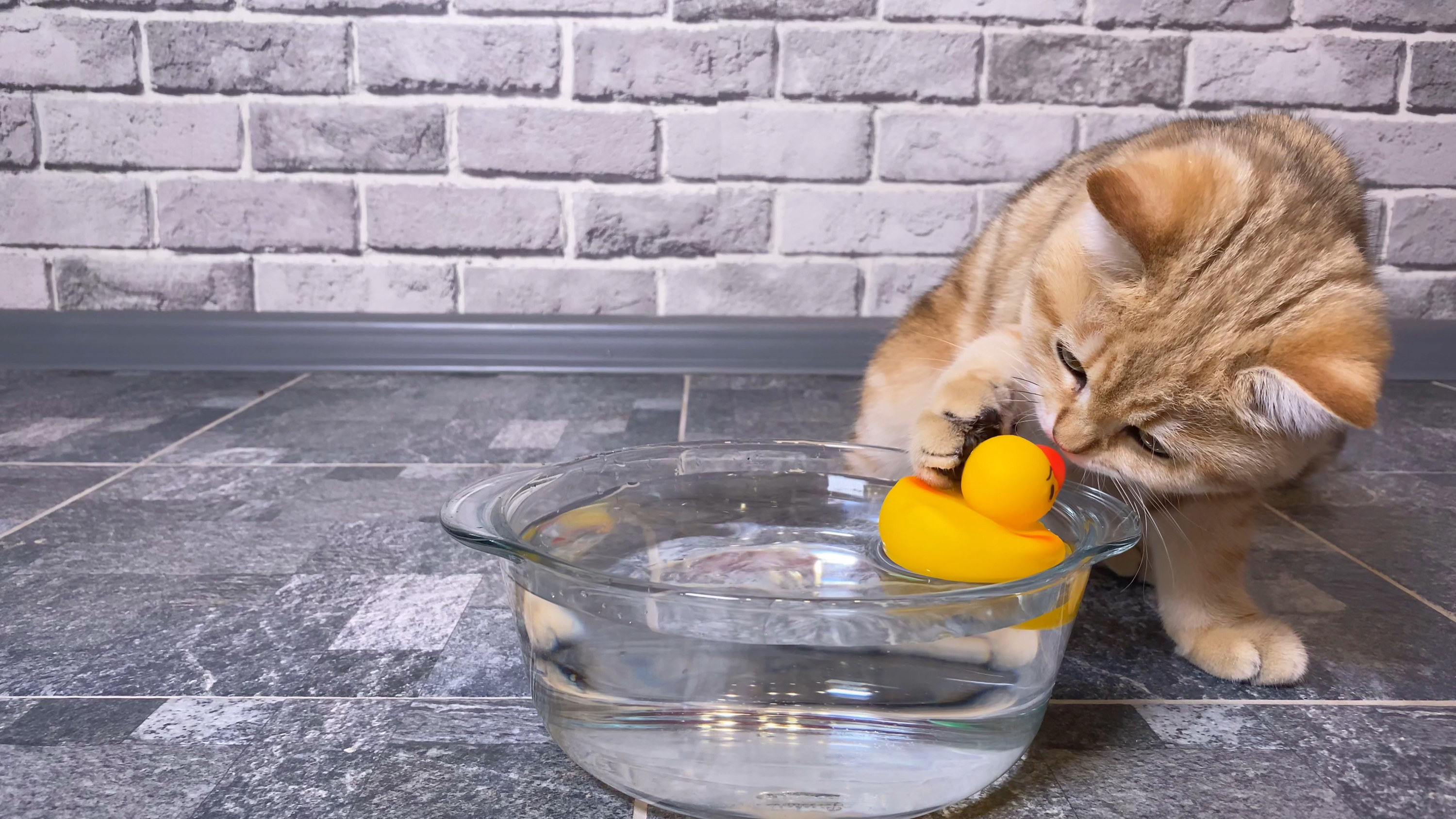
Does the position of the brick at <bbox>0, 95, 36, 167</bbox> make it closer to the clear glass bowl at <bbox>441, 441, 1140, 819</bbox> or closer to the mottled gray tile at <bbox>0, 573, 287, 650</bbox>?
the mottled gray tile at <bbox>0, 573, 287, 650</bbox>

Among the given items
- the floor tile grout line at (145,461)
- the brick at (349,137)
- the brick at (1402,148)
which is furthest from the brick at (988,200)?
the floor tile grout line at (145,461)

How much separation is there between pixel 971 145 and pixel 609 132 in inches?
29.3

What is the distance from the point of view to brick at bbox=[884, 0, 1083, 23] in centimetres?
192

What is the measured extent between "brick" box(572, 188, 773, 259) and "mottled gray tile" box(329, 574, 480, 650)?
44.0 inches

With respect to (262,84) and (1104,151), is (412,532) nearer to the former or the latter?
(1104,151)

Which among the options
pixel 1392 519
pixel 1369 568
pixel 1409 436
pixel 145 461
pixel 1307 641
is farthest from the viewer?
pixel 1409 436

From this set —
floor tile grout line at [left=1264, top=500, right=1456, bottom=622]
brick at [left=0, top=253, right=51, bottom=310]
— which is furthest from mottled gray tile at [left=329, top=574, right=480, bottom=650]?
brick at [left=0, top=253, right=51, bottom=310]

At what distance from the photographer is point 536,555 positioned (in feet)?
1.98

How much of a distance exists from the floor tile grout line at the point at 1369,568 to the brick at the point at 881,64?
1051 mm

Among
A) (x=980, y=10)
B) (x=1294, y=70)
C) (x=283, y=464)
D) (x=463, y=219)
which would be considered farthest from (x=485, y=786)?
(x=1294, y=70)

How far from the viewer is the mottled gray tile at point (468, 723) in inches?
29.1

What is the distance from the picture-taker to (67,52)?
193 centimetres

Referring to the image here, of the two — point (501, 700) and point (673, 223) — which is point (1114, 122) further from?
point (501, 700)

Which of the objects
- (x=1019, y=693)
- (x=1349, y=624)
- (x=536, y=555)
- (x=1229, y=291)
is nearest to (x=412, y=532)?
(x=536, y=555)
